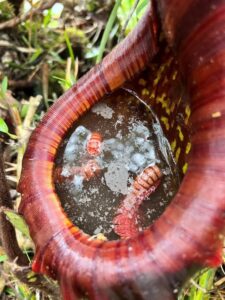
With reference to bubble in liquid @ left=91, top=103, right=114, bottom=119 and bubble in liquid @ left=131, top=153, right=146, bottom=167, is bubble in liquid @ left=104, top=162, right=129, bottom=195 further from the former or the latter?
bubble in liquid @ left=91, top=103, right=114, bottom=119

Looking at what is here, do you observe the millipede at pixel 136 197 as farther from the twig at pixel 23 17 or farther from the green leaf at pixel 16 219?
the twig at pixel 23 17

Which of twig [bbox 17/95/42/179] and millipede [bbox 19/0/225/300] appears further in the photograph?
twig [bbox 17/95/42/179]

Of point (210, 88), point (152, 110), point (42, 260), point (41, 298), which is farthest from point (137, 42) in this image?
point (41, 298)

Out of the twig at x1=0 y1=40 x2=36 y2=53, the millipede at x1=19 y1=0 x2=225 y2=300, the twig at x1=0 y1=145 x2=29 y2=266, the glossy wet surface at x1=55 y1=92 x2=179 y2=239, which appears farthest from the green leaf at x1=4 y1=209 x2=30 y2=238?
the twig at x1=0 y1=40 x2=36 y2=53

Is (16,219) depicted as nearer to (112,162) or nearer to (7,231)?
(7,231)

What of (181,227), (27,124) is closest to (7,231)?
(27,124)

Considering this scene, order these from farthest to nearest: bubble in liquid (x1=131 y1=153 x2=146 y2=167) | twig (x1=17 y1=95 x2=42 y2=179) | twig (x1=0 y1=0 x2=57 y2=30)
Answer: twig (x1=0 y1=0 x2=57 y2=30), twig (x1=17 y1=95 x2=42 y2=179), bubble in liquid (x1=131 y1=153 x2=146 y2=167)
